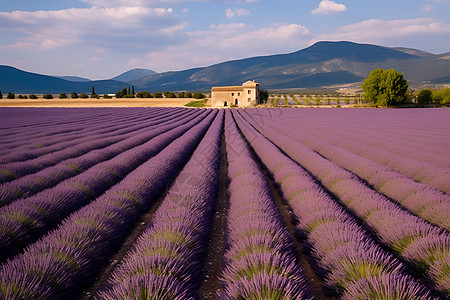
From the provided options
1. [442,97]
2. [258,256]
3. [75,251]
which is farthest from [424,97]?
[75,251]

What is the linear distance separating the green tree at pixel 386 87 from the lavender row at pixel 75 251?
52.7m

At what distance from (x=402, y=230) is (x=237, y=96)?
62.6m

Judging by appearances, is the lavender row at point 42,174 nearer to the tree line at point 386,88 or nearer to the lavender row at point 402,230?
the lavender row at point 402,230

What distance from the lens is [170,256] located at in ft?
8.20

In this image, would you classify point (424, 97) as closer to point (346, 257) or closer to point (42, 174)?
point (346, 257)

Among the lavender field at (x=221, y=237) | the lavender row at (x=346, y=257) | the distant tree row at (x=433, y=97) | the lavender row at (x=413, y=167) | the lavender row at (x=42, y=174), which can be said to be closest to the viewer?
the lavender row at (x=346, y=257)

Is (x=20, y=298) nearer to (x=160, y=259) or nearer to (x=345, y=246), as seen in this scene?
(x=160, y=259)

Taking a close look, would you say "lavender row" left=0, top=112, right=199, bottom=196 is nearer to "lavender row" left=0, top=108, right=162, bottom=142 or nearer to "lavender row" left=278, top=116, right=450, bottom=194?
"lavender row" left=0, top=108, right=162, bottom=142

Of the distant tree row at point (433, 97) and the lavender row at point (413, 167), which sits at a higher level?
the distant tree row at point (433, 97)

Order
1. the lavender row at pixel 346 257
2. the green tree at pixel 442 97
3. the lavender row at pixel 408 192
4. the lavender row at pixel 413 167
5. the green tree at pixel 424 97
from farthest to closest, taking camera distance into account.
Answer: the green tree at pixel 424 97
the green tree at pixel 442 97
the lavender row at pixel 413 167
the lavender row at pixel 408 192
the lavender row at pixel 346 257

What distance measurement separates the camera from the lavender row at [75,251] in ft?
6.85

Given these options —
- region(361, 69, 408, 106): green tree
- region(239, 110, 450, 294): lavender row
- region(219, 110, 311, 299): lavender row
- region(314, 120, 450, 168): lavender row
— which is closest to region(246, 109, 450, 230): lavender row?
region(239, 110, 450, 294): lavender row

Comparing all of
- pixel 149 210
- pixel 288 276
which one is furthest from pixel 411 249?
pixel 149 210

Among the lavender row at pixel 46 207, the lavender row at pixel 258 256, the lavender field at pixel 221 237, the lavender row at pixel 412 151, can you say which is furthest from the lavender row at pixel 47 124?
the lavender row at pixel 412 151
